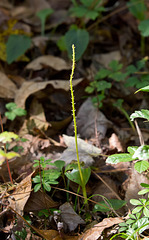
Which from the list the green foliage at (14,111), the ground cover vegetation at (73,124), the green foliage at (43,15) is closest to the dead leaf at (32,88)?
the ground cover vegetation at (73,124)

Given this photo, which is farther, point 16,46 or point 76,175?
point 16,46

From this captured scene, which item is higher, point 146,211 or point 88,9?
point 88,9

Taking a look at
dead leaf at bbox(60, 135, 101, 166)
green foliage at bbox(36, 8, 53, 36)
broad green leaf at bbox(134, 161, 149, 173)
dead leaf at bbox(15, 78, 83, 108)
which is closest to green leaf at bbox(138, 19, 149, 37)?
dead leaf at bbox(15, 78, 83, 108)

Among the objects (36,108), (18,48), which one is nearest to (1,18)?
(18,48)

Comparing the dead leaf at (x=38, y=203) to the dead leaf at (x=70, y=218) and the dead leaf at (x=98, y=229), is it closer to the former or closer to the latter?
the dead leaf at (x=70, y=218)

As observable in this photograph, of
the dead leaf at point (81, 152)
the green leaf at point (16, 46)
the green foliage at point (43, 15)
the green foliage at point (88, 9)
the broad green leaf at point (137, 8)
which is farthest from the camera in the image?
the green foliage at point (43, 15)

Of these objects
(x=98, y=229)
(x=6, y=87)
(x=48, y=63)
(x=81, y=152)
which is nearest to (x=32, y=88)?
(x=6, y=87)

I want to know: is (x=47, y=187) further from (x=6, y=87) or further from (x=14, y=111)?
(x=6, y=87)

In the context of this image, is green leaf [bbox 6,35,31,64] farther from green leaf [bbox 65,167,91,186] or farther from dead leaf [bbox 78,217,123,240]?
dead leaf [bbox 78,217,123,240]
